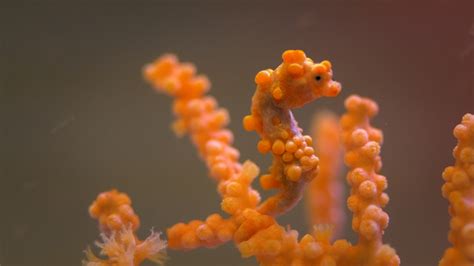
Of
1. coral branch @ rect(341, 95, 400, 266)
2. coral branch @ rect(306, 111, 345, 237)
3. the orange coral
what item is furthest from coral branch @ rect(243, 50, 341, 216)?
coral branch @ rect(306, 111, 345, 237)

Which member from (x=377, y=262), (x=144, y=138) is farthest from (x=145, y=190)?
(x=377, y=262)

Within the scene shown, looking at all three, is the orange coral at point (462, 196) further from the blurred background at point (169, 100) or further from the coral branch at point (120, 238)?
the coral branch at point (120, 238)

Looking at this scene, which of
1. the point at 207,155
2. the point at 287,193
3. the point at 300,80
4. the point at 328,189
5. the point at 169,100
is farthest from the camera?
the point at 169,100

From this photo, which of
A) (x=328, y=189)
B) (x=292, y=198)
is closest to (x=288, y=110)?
(x=292, y=198)

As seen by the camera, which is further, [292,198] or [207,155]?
[207,155]

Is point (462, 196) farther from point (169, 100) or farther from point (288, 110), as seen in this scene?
point (169, 100)

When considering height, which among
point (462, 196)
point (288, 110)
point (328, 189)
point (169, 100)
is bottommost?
point (462, 196)

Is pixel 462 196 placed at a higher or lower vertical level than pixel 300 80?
lower

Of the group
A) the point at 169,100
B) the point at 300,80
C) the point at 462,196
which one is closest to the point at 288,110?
the point at 300,80

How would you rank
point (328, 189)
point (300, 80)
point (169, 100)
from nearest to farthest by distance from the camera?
point (300, 80) → point (328, 189) → point (169, 100)
